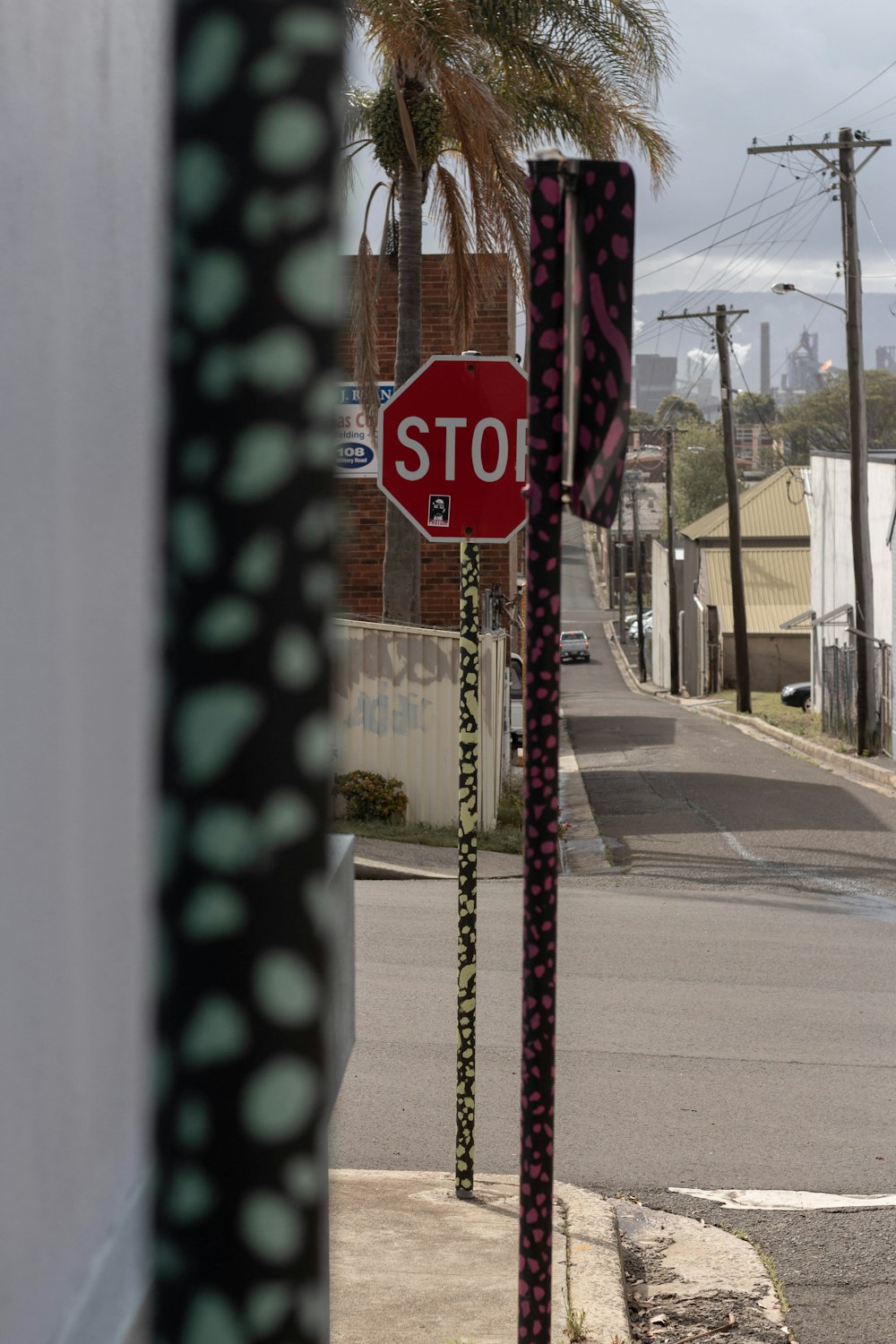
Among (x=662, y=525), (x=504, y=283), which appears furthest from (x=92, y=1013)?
(x=662, y=525)

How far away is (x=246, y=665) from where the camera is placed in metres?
0.49

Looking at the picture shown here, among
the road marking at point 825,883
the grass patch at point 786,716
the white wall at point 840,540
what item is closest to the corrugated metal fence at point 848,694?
the grass patch at point 786,716

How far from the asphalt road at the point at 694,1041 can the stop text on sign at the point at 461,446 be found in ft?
7.94

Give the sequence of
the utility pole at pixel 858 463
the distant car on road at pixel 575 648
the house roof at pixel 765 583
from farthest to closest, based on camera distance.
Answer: the distant car on road at pixel 575 648, the house roof at pixel 765 583, the utility pole at pixel 858 463

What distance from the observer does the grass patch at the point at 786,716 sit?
98.8ft

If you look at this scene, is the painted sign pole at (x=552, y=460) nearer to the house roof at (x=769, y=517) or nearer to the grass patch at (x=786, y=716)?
the grass patch at (x=786, y=716)

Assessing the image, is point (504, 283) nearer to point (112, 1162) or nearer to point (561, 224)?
point (561, 224)

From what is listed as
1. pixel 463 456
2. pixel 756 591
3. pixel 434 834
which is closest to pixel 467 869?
pixel 463 456

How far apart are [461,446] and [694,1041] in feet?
12.3

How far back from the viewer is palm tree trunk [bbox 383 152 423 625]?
17.3 m

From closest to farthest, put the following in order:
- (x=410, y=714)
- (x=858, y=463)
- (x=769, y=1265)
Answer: (x=769, y=1265) < (x=410, y=714) < (x=858, y=463)

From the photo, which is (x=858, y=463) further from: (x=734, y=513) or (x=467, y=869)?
(x=467, y=869)

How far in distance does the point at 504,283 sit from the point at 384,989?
15104mm

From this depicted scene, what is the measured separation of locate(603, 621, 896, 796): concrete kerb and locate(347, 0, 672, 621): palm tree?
9470 millimetres
